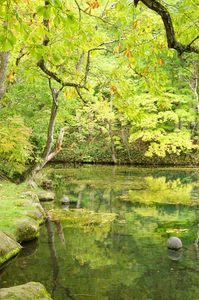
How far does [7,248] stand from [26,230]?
1.34 meters

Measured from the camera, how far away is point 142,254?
26.8 feet

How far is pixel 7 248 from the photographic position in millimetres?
7668

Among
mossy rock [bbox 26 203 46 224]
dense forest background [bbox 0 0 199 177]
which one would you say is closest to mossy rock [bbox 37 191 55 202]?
dense forest background [bbox 0 0 199 177]

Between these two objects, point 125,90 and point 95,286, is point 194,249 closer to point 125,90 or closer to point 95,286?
point 95,286

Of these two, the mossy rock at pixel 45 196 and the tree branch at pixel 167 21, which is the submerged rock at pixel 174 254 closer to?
the tree branch at pixel 167 21

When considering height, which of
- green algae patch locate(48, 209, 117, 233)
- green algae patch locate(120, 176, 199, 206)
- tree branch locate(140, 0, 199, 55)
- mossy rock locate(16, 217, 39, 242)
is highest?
tree branch locate(140, 0, 199, 55)

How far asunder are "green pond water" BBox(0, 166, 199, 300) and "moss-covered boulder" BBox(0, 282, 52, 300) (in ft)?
1.37

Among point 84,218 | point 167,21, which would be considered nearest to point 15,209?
point 84,218

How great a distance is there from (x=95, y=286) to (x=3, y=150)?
8480 mm

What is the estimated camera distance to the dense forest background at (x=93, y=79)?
4688 millimetres

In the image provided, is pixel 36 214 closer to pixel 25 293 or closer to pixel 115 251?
pixel 115 251

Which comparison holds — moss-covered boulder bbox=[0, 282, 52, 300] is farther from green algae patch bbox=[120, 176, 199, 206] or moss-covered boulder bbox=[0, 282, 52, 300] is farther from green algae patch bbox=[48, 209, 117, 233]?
green algae patch bbox=[120, 176, 199, 206]

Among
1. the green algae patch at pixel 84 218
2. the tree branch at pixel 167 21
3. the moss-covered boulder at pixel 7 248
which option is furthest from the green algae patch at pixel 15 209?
the tree branch at pixel 167 21

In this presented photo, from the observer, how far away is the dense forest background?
4.69 m
